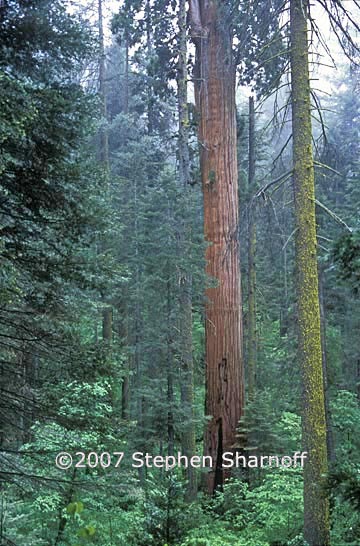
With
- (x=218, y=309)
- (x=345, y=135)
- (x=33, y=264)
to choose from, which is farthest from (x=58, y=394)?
(x=345, y=135)

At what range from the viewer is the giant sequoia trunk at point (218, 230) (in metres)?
9.22

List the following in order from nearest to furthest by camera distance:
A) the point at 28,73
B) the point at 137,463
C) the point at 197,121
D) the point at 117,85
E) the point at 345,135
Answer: the point at 28,73
the point at 137,463
the point at 197,121
the point at 345,135
the point at 117,85

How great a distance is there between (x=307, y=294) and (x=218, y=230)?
4545mm

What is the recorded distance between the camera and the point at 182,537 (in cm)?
559

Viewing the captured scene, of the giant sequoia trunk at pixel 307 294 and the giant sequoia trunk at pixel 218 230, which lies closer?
the giant sequoia trunk at pixel 307 294

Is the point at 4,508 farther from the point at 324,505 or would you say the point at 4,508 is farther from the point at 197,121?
the point at 197,121

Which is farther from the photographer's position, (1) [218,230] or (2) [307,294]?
(1) [218,230]

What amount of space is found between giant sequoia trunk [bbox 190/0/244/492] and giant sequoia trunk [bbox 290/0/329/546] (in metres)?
3.81

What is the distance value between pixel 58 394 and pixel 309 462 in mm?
2971

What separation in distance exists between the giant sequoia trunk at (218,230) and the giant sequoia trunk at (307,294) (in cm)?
381

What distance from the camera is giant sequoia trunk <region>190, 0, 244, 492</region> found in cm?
922

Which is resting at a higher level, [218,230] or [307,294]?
[218,230]

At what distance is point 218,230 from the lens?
31.5ft

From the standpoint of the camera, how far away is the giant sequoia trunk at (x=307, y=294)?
5012 millimetres
